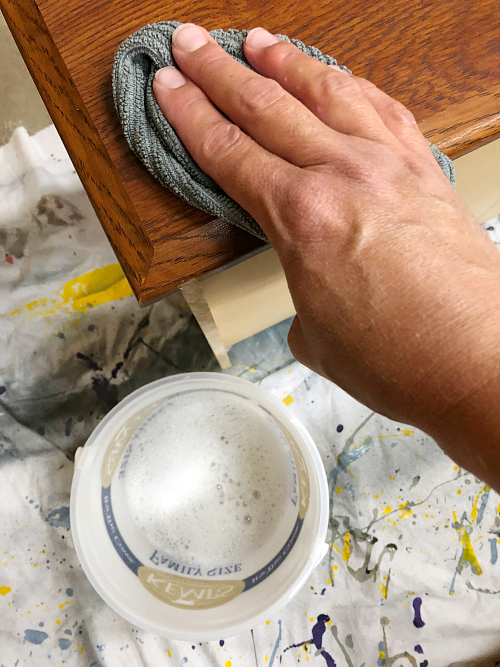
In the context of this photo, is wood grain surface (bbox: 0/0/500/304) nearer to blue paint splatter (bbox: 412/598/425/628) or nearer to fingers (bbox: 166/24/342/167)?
fingers (bbox: 166/24/342/167)

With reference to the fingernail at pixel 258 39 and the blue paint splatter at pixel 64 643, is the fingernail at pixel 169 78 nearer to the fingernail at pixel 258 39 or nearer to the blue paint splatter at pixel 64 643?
the fingernail at pixel 258 39

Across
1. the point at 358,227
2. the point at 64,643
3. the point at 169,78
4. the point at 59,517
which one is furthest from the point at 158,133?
the point at 64,643

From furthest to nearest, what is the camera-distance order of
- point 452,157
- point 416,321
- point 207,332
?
point 207,332, point 452,157, point 416,321

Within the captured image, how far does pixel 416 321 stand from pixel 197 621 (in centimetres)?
50

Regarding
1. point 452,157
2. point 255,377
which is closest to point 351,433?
point 255,377

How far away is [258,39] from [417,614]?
748mm

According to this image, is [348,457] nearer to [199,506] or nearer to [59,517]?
[199,506]

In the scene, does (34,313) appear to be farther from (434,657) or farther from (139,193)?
(434,657)

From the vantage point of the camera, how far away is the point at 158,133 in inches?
13.1

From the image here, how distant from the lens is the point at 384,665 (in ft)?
2.12

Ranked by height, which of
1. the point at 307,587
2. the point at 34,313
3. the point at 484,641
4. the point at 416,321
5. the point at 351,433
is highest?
the point at 416,321

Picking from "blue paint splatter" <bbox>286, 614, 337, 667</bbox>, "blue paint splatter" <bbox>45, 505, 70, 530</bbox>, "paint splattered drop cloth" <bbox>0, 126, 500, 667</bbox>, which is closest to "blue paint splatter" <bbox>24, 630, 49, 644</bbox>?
"paint splattered drop cloth" <bbox>0, 126, 500, 667</bbox>

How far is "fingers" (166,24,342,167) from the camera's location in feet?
1.00

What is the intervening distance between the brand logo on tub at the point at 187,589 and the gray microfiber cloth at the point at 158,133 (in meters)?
0.48
